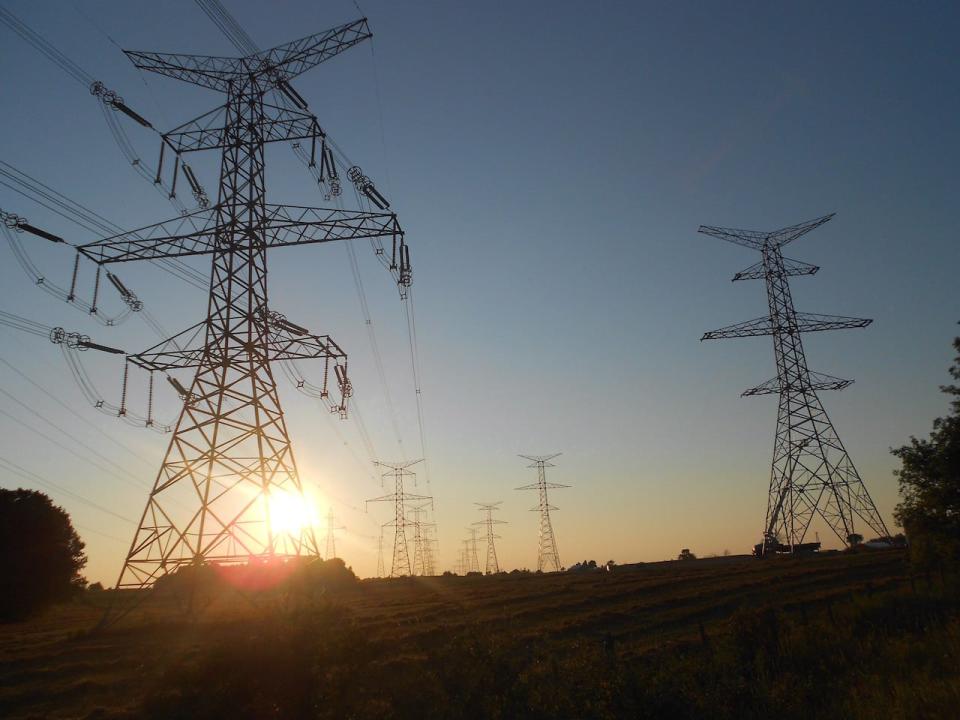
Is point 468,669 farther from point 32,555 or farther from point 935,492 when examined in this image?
point 32,555

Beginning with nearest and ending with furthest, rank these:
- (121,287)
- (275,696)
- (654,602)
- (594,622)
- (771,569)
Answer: (275,696)
(121,287)
(594,622)
(654,602)
(771,569)

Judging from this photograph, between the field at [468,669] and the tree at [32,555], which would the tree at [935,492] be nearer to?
the field at [468,669]

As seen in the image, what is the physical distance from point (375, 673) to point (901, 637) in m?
18.7

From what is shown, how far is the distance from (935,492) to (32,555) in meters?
55.8

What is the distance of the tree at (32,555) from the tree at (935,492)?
178 feet

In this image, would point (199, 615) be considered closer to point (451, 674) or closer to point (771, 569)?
point (451, 674)

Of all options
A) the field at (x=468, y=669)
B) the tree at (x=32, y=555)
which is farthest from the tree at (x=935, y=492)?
the tree at (x=32, y=555)

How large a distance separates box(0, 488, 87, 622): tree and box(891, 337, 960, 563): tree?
54.1m

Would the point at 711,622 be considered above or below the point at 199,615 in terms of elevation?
below

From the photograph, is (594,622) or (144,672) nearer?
(144,672)

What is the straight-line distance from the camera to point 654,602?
4006 cm

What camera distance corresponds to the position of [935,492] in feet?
98.1

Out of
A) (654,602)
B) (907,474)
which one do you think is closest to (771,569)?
(654,602)

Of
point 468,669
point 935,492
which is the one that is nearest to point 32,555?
point 468,669
